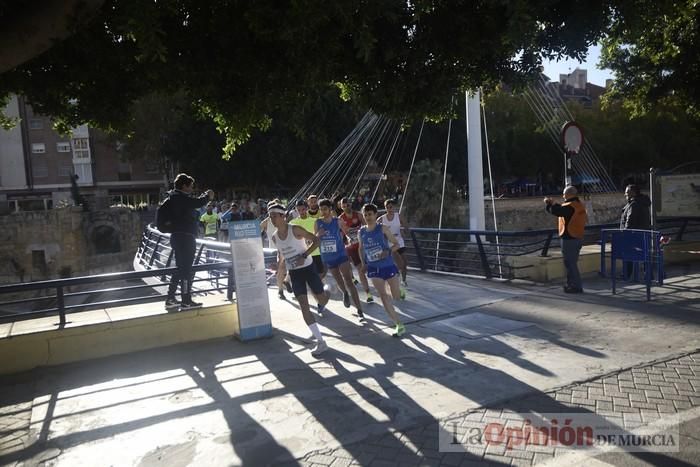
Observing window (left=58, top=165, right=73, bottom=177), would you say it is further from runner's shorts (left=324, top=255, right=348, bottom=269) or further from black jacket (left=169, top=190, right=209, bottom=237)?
runner's shorts (left=324, top=255, right=348, bottom=269)

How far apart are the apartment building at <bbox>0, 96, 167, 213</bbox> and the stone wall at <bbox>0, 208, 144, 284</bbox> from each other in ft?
41.4

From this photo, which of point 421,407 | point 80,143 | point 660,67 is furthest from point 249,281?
point 80,143

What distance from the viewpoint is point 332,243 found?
803 cm

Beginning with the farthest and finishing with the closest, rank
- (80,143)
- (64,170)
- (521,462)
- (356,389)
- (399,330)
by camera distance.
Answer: (64,170) → (80,143) → (399,330) → (356,389) → (521,462)

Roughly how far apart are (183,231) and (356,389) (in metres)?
3.56

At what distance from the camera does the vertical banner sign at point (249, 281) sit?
272 inches

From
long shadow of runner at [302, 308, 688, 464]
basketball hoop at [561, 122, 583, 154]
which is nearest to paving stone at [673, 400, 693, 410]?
long shadow of runner at [302, 308, 688, 464]

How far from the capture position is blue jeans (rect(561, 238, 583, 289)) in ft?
27.7

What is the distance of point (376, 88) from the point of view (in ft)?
19.1

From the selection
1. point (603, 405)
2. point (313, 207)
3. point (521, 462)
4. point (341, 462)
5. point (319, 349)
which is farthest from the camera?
point (313, 207)

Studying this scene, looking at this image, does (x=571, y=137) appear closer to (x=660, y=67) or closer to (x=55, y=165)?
(x=660, y=67)

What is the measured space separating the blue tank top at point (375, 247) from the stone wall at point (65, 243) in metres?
34.8

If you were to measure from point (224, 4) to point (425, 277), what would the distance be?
7244 mm

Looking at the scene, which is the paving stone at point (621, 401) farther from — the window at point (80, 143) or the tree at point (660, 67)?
the window at point (80, 143)
